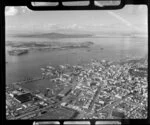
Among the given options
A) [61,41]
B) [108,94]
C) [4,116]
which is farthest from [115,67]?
[4,116]

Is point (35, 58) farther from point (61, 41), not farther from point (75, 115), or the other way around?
point (75, 115)

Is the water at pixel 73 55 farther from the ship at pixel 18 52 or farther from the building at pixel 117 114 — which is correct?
the building at pixel 117 114

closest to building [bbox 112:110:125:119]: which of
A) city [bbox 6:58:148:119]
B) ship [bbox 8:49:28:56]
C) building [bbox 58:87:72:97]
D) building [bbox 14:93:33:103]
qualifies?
city [bbox 6:58:148:119]

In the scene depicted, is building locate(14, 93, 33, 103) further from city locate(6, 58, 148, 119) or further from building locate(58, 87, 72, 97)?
building locate(58, 87, 72, 97)

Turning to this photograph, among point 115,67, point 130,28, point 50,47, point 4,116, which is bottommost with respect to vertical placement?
point 4,116

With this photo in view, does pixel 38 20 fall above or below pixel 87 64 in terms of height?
above

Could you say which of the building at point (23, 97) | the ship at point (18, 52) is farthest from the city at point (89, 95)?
the ship at point (18, 52)
